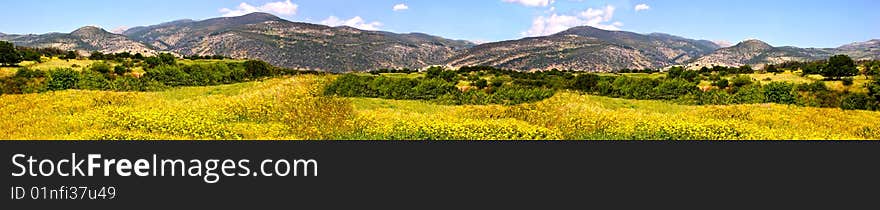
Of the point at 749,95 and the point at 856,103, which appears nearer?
the point at 856,103

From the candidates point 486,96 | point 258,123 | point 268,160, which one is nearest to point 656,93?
point 486,96

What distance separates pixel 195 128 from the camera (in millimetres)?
22703

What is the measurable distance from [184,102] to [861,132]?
33.7 meters

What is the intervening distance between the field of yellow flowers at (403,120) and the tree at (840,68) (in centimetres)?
2038

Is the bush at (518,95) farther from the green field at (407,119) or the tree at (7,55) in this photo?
the tree at (7,55)

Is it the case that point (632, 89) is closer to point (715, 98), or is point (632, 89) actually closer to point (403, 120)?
point (715, 98)

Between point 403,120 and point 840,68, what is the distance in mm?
43108

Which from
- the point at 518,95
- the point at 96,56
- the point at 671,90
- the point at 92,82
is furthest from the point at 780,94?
the point at 96,56

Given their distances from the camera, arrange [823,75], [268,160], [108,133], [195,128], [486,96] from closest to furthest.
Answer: [268,160] → [108,133] → [195,128] → [486,96] → [823,75]

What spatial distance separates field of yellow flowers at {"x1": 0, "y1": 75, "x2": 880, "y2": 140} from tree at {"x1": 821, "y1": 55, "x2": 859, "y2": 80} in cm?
2038

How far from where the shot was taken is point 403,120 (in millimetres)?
23234

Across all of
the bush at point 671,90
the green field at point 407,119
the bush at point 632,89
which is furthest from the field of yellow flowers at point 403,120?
the bush at point 671,90

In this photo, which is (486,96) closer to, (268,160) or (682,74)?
(268,160)

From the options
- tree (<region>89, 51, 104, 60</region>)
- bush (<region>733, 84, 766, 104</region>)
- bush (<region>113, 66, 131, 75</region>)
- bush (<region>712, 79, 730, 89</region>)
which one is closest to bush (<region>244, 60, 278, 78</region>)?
bush (<region>113, 66, 131, 75</region>)
